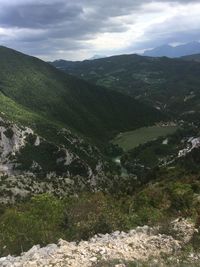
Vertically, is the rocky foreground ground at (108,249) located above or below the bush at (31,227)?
above

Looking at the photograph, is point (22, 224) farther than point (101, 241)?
Yes

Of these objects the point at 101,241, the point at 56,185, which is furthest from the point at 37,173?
the point at 101,241

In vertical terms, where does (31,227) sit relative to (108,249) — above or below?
below

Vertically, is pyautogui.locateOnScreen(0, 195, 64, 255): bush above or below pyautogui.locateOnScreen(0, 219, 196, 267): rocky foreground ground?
below

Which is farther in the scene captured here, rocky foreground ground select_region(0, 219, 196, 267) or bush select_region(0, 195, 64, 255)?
bush select_region(0, 195, 64, 255)

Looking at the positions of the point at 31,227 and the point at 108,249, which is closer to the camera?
the point at 108,249

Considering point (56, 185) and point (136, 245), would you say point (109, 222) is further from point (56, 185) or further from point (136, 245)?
point (56, 185)

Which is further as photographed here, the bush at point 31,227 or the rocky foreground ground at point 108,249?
the bush at point 31,227

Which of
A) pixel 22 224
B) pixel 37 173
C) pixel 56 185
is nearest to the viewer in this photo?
pixel 22 224
